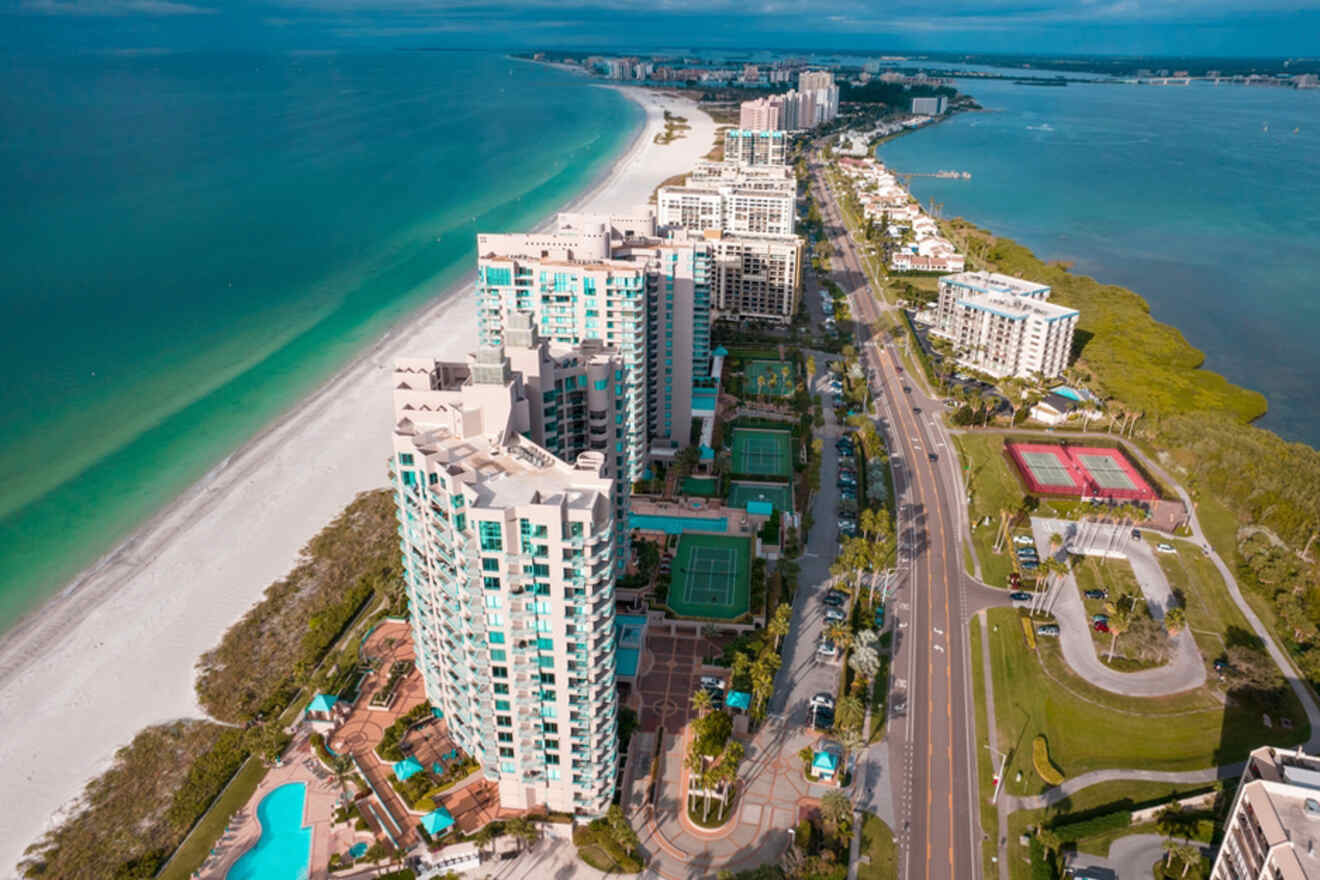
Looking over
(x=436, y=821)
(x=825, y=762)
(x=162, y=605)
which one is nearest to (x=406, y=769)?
(x=436, y=821)

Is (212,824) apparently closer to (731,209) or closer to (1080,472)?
(1080,472)

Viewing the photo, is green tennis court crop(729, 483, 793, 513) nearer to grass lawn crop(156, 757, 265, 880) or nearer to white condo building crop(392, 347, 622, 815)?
white condo building crop(392, 347, 622, 815)

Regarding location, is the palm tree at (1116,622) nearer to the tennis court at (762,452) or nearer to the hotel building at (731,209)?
the tennis court at (762,452)

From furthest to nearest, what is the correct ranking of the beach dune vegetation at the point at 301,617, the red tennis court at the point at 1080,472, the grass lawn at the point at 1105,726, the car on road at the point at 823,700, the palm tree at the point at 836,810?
the red tennis court at the point at 1080,472 < the beach dune vegetation at the point at 301,617 < the car on road at the point at 823,700 < the grass lawn at the point at 1105,726 < the palm tree at the point at 836,810

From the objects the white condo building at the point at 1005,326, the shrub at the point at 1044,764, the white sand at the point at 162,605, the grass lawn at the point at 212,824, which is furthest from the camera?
the white condo building at the point at 1005,326

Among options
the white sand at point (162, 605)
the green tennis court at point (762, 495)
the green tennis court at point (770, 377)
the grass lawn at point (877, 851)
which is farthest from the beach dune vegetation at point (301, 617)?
the green tennis court at point (770, 377)

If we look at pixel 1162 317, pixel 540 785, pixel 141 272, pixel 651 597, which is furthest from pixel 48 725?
pixel 1162 317

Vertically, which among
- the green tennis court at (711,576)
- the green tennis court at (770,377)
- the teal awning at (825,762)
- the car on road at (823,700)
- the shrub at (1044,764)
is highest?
the green tennis court at (770,377)
